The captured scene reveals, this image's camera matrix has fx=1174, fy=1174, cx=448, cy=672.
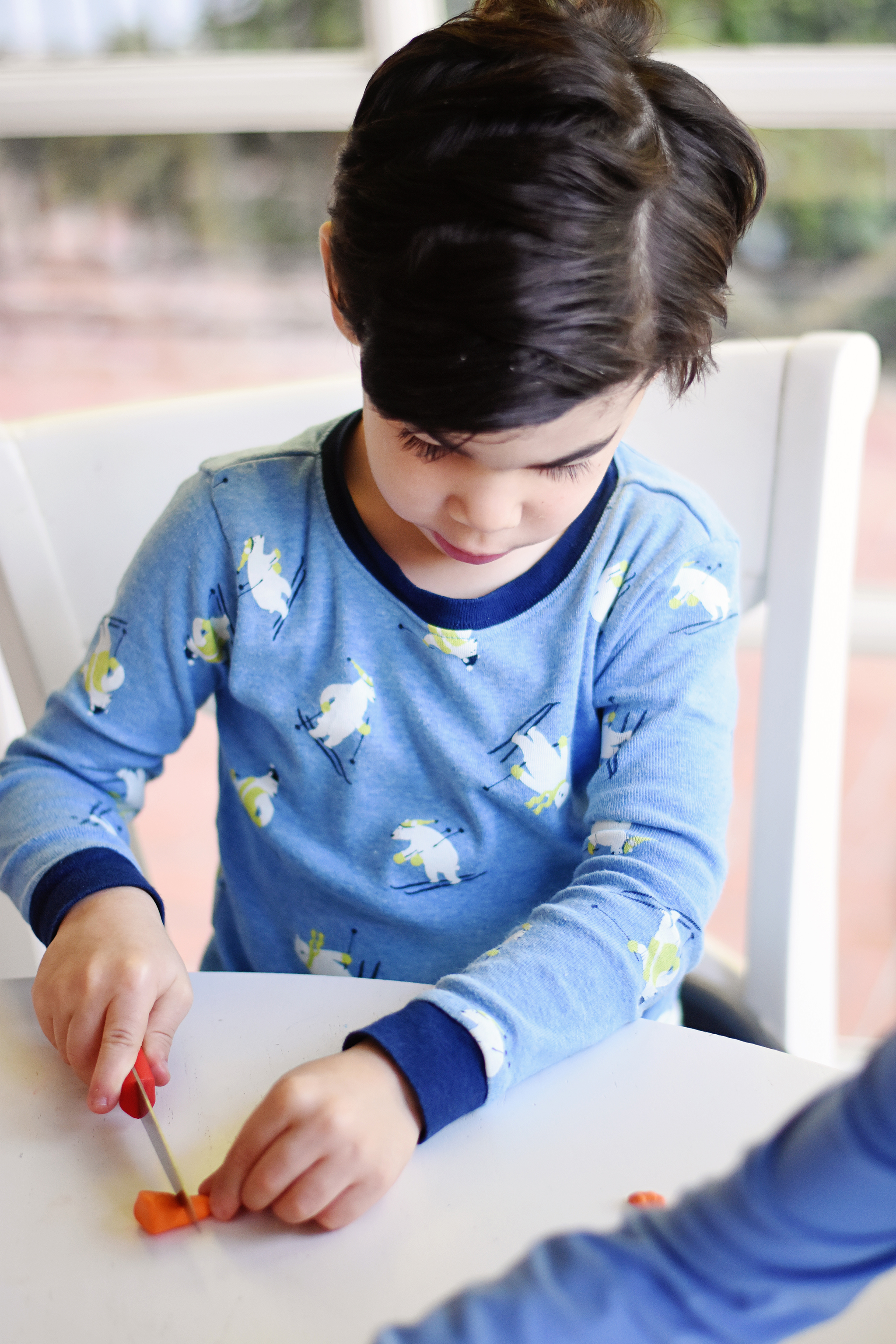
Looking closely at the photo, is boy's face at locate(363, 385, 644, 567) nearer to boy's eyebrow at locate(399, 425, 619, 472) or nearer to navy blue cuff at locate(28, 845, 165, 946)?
boy's eyebrow at locate(399, 425, 619, 472)

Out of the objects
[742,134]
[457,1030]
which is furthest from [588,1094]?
[742,134]

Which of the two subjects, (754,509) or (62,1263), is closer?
(62,1263)

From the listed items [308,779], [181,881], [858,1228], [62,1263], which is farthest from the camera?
[181,881]

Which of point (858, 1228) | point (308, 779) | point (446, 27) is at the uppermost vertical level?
point (446, 27)

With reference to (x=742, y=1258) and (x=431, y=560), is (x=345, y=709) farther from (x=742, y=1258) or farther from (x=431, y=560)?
(x=742, y=1258)

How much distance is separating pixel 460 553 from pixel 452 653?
11cm

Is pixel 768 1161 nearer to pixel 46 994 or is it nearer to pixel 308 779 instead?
pixel 46 994

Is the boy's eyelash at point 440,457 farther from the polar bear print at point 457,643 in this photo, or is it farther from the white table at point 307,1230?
the white table at point 307,1230

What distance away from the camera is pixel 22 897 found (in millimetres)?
676

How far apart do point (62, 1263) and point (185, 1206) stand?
0.16 ft

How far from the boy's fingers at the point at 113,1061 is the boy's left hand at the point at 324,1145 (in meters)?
0.07

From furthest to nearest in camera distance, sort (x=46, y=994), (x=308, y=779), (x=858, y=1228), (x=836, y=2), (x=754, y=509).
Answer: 1. (x=836, y=2)
2. (x=754, y=509)
3. (x=308, y=779)
4. (x=46, y=994)
5. (x=858, y=1228)

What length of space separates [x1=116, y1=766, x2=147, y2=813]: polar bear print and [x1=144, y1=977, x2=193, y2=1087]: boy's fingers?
9.0 inches

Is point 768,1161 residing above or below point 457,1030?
above
